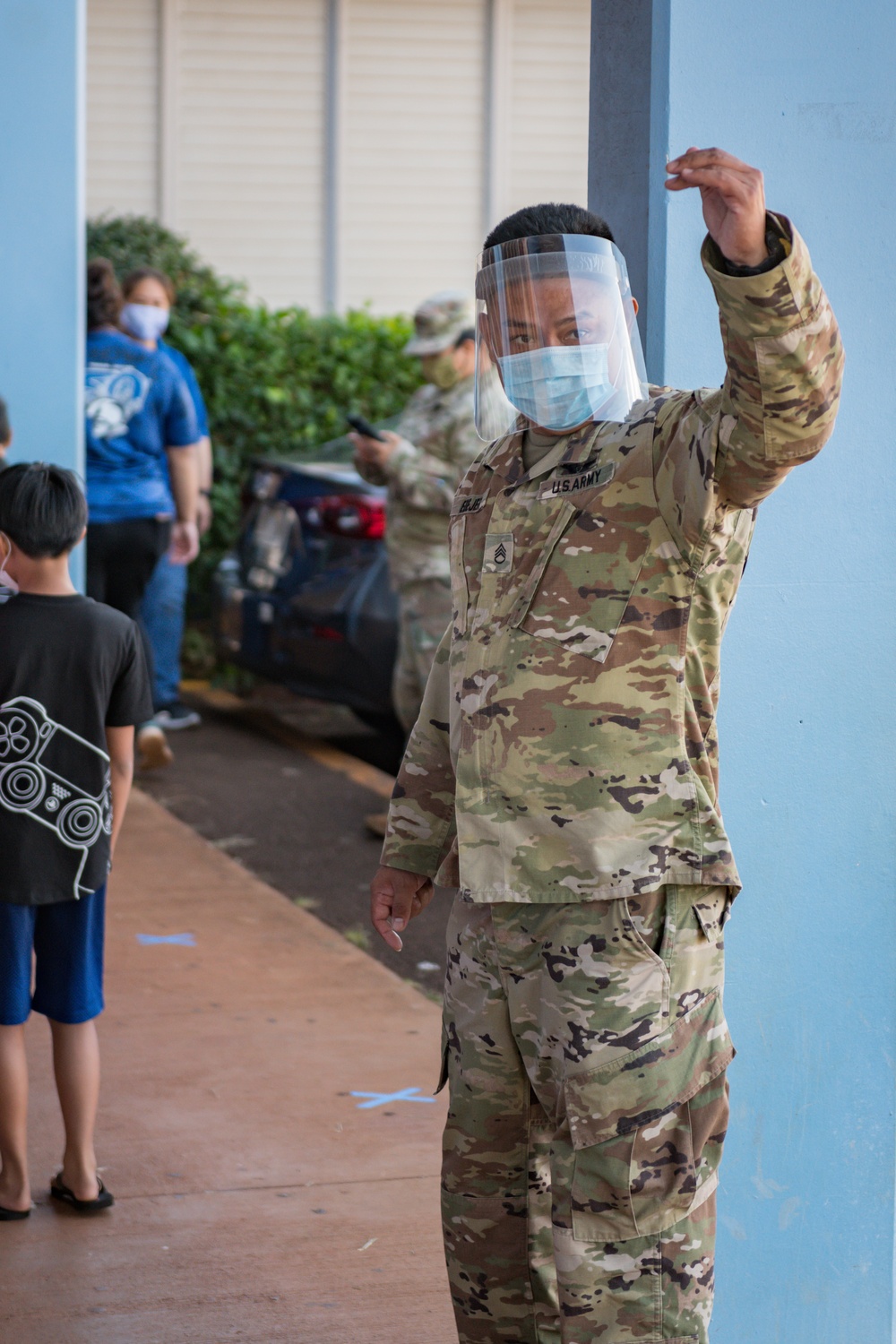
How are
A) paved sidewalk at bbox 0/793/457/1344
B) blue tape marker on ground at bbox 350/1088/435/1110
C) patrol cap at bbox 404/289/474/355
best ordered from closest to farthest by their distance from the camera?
paved sidewalk at bbox 0/793/457/1344
blue tape marker on ground at bbox 350/1088/435/1110
patrol cap at bbox 404/289/474/355

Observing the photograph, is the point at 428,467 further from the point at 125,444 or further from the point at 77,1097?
the point at 77,1097

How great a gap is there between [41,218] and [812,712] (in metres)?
4.33

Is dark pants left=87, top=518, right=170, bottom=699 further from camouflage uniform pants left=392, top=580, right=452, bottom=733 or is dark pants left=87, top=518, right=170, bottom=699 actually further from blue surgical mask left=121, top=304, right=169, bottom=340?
camouflage uniform pants left=392, top=580, right=452, bottom=733

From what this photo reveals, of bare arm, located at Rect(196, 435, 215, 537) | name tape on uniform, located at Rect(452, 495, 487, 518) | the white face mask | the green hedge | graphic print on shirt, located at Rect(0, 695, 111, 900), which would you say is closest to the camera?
name tape on uniform, located at Rect(452, 495, 487, 518)

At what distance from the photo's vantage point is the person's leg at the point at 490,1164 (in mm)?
2391

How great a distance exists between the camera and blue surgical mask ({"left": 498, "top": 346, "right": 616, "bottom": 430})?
7.54ft

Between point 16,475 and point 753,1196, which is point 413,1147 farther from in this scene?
point 16,475

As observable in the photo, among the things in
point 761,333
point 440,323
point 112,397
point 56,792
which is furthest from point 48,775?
point 112,397

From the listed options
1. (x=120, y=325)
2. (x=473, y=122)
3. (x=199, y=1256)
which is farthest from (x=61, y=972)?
(x=473, y=122)

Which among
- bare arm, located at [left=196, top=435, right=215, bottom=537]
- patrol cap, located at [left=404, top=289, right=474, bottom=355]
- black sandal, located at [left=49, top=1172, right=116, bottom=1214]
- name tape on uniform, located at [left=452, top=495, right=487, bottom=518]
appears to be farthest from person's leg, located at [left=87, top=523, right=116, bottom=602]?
name tape on uniform, located at [left=452, top=495, right=487, bottom=518]

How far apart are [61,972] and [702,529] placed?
194 centimetres

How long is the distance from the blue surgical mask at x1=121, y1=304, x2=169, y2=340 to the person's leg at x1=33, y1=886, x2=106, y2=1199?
448cm

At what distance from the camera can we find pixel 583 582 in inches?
89.9

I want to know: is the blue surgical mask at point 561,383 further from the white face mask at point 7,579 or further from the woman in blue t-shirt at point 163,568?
the woman in blue t-shirt at point 163,568
